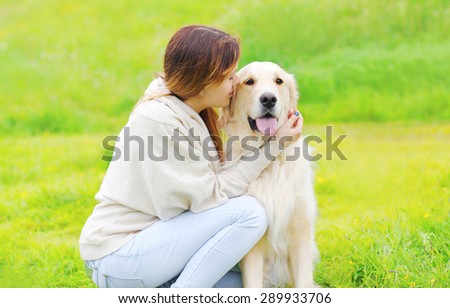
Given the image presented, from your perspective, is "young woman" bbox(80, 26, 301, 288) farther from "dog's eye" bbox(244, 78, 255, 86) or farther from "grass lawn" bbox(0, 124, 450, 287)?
"grass lawn" bbox(0, 124, 450, 287)

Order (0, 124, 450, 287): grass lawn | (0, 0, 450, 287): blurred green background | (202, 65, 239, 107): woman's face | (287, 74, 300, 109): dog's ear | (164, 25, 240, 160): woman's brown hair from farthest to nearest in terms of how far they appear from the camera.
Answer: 1. (0, 0, 450, 287): blurred green background
2. (0, 124, 450, 287): grass lawn
3. (287, 74, 300, 109): dog's ear
4. (202, 65, 239, 107): woman's face
5. (164, 25, 240, 160): woman's brown hair

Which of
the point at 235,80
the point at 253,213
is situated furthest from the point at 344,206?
the point at 253,213

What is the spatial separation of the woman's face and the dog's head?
0.09m

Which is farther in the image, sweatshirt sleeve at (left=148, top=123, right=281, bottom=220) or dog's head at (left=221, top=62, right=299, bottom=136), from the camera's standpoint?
dog's head at (left=221, top=62, right=299, bottom=136)

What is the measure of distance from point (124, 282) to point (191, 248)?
378 millimetres

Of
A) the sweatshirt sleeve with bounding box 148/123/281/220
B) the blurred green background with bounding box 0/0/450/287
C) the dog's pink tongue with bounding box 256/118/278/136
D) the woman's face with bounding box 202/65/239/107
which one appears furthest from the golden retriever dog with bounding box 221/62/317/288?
the blurred green background with bounding box 0/0/450/287

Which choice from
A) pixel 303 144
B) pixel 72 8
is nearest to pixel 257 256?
pixel 303 144

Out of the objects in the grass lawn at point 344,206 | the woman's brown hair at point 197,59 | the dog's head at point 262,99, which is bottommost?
the grass lawn at point 344,206

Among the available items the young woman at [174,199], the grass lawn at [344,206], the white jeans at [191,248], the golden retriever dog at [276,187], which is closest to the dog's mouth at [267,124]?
the golden retriever dog at [276,187]

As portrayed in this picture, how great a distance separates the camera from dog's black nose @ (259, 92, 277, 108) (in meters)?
3.14

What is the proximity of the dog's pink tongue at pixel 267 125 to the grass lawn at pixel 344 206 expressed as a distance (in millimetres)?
945

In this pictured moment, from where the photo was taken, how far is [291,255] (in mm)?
3322

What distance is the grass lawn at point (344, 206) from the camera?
3545 millimetres

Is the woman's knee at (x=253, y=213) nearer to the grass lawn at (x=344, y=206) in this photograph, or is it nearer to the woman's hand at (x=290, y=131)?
the woman's hand at (x=290, y=131)
